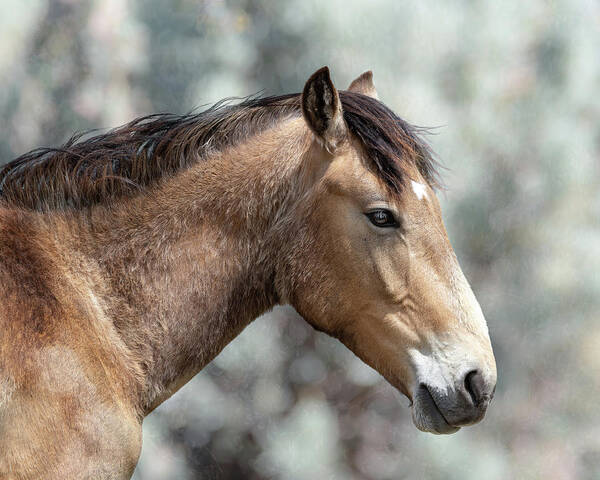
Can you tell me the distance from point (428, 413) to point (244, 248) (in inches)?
38.1

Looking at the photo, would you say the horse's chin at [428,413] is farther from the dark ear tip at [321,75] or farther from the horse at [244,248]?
the dark ear tip at [321,75]

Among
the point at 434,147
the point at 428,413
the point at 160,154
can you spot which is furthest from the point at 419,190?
the point at 434,147

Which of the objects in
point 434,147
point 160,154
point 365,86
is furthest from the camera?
point 434,147

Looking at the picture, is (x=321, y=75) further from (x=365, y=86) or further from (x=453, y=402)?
(x=453, y=402)

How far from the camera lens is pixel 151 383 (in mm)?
2504

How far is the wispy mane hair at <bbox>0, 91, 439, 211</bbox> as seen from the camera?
2500 mm

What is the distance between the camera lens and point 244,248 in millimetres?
2561

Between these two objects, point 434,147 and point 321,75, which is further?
point 434,147

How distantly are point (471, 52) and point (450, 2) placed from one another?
485 millimetres

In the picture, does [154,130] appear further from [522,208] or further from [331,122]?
[522,208]

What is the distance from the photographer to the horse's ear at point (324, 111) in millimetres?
2426

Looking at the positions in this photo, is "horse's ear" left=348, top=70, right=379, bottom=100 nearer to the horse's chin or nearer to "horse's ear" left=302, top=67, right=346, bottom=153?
"horse's ear" left=302, top=67, right=346, bottom=153

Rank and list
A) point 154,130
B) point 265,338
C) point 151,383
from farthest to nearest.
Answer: point 265,338 → point 154,130 → point 151,383

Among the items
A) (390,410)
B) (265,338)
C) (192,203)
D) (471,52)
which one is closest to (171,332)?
(192,203)
